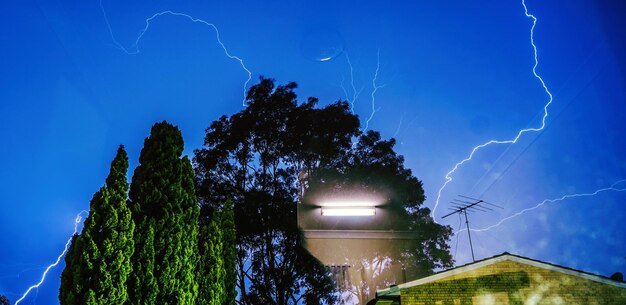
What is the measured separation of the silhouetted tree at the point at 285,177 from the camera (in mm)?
15812

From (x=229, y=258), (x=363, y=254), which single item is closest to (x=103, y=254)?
(x=229, y=258)

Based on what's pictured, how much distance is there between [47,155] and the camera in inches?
2127

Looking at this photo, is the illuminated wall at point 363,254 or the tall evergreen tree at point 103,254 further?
the illuminated wall at point 363,254

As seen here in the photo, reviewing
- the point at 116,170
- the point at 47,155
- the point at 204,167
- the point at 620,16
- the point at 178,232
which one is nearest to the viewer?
the point at 116,170

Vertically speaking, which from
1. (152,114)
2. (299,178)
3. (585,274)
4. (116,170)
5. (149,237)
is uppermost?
(152,114)

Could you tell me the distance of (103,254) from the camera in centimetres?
626

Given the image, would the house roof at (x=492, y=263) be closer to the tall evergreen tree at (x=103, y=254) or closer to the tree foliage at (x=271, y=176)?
the tall evergreen tree at (x=103, y=254)

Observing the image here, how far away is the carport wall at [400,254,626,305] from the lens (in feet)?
28.0

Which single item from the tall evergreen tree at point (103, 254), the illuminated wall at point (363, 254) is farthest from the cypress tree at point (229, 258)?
the tall evergreen tree at point (103, 254)

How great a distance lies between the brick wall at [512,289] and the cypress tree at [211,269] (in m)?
4.81

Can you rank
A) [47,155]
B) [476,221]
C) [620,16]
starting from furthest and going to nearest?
[47,155]
[476,221]
[620,16]

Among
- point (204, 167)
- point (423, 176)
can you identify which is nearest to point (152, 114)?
point (423, 176)

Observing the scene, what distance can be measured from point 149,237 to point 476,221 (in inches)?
1488

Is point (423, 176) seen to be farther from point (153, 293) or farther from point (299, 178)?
point (153, 293)
